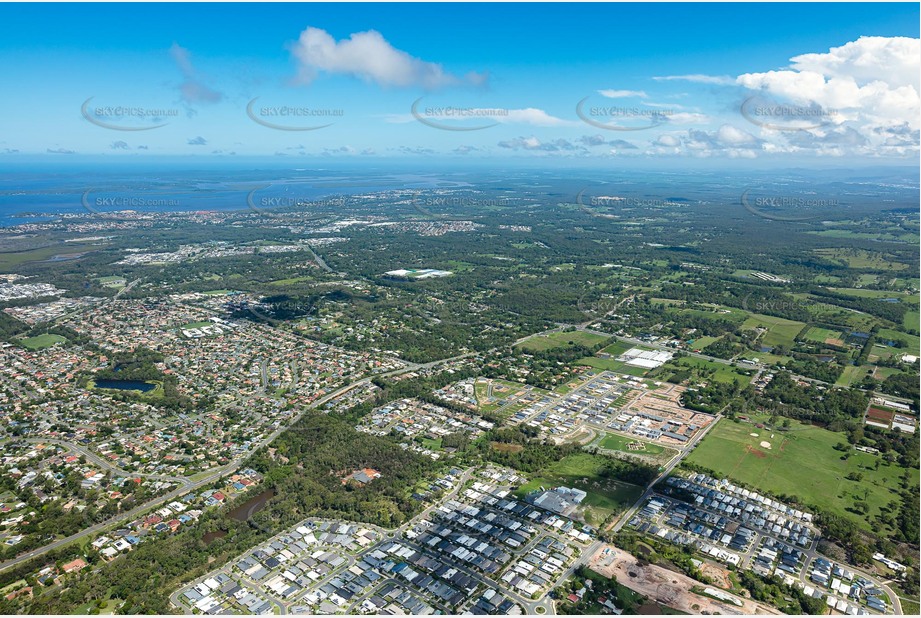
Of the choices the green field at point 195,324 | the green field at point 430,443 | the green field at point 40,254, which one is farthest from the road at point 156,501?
the green field at point 40,254

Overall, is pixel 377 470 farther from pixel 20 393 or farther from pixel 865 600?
pixel 20 393

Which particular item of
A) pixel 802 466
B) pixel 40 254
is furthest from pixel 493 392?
pixel 40 254

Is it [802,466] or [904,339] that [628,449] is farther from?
[904,339]

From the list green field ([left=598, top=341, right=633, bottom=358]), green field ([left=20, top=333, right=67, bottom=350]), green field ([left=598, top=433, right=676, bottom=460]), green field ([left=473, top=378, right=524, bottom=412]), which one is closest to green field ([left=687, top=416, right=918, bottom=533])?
green field ([left=598, top=433, right=676, bottom=460])

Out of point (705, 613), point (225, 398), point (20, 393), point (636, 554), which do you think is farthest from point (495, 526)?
point (20, 393)

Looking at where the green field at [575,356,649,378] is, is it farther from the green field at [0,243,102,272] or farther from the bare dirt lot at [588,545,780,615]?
the green field at [0,243,102,272]

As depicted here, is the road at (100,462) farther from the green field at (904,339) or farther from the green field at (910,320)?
the green field at (910,320)
